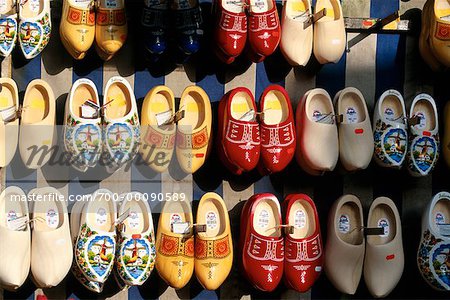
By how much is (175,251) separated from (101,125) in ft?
1.78

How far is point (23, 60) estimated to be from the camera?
3516mm

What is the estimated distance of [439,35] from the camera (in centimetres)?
365

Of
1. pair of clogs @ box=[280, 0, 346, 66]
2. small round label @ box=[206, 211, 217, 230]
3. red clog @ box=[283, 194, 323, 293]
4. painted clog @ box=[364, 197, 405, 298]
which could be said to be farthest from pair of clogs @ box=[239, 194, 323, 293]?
pair of clogs @ box=[280, 0, 346, 66]

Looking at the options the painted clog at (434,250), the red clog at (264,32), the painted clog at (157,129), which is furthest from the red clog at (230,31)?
the painted clog at (434,250)

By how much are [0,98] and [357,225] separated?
1.47 m

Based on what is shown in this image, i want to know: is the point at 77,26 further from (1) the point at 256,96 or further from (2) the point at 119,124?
(1) the point at 256,96

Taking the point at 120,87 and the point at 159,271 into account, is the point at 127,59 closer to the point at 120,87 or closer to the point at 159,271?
the point at 120,87

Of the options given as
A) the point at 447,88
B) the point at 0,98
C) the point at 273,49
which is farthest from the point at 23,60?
the point at 447,88

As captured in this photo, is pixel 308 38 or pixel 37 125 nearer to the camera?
pixel 37 125

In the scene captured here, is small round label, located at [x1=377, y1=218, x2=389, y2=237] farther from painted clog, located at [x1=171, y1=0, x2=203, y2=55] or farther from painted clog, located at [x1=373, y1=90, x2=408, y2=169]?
painted clog, located at [x1=171, y1=0, x2=203, y2=55]

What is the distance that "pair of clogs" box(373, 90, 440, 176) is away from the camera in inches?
143

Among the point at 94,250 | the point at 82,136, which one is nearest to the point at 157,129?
the point at 82,136

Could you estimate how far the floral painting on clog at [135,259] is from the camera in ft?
11.0

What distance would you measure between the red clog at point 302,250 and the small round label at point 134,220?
572 mm
